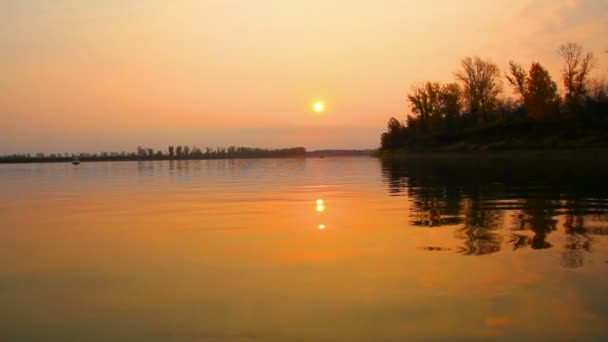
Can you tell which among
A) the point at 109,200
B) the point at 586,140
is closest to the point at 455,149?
the point at 586,140

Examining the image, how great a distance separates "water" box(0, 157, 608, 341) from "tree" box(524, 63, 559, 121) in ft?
272

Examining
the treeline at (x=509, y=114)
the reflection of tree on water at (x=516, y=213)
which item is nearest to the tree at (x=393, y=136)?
the treeline at (x=509, y=114)

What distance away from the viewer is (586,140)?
7319 centimetres

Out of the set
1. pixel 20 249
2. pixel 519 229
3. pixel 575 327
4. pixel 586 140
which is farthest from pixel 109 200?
pixel 586 140

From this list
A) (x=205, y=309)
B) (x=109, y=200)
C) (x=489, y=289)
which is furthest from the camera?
(x=109, y=200)

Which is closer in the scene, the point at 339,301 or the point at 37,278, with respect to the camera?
the point at 339,301

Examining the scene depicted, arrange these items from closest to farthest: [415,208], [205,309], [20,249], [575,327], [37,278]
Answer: [575,327], [205,309], [37,278], [20,249], [415,208]

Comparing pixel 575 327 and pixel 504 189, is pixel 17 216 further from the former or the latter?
pixel 504 189

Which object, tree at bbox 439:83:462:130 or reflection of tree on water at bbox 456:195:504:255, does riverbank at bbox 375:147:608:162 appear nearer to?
tree at bbox 439:83:462:130

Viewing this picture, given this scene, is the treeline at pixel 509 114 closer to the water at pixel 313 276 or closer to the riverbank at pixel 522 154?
the riverbank at pixel 522 154

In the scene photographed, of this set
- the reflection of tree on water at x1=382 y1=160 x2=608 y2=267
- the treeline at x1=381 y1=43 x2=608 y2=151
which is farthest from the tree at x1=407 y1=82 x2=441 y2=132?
the reflection of tree on water at x1=382 y1=160 x2=608 y2=267

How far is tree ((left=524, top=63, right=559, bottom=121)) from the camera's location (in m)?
92.8

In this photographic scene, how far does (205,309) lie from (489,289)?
425 cm

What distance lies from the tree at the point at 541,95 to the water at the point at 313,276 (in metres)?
82.8
